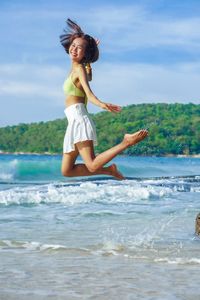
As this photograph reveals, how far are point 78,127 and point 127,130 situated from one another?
45759mm

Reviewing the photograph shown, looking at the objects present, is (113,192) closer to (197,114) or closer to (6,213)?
(6,213)

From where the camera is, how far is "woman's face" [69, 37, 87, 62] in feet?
22.8

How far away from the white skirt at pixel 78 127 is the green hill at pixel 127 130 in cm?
3614

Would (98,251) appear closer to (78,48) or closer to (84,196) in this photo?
(78,48)

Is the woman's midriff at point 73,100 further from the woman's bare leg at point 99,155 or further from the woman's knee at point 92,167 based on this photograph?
the woman's knee at point 92,167

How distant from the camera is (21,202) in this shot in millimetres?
21750

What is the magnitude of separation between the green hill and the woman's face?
36.2 metres

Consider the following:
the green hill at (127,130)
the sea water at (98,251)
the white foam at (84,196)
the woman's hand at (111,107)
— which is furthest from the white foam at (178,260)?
the green hill at (127,130)

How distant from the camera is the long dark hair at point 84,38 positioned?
6.98 m

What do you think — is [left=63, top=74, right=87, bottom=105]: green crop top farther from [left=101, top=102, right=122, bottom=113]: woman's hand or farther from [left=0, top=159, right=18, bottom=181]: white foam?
[left=0, top=159, right=18, bottom=181]: white foam

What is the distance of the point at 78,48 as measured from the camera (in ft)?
22.8

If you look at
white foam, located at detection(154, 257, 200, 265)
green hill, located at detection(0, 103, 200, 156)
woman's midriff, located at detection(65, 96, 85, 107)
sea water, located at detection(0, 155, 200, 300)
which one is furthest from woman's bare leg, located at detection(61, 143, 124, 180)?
green hill, located at detection(0, 103, 200, 156)

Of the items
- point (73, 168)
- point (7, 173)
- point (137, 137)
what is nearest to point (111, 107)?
point (137, 137)

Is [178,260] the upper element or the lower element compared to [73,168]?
lower
